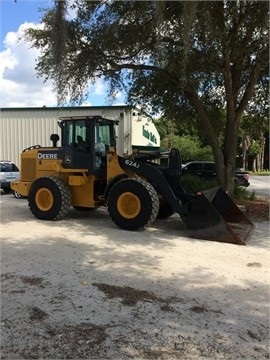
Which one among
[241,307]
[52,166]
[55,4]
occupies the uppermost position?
[55,4]

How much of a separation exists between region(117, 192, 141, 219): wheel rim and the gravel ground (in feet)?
2.87

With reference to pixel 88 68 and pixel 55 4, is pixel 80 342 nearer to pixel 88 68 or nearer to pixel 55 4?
pixel 55 4

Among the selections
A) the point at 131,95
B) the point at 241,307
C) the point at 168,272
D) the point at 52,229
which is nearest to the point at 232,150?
the point at 131,95

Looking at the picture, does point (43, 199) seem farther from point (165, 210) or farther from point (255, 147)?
point (255, 147)

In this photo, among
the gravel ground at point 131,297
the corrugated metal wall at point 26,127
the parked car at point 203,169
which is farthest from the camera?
the corrugated metal wall at point 26,127

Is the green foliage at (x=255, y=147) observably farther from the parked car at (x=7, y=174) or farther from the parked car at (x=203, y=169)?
the parked car at (x=7, y=174)

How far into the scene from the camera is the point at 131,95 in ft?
55.8

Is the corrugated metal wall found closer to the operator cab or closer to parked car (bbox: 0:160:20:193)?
parked car (bbox: 0:160:20:193)

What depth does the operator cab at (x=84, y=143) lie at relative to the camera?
452 inches

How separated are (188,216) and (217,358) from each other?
5.74 m

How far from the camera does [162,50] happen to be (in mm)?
8516

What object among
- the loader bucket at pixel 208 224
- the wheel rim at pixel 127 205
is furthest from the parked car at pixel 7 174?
the loader bucket at pixel 208 224

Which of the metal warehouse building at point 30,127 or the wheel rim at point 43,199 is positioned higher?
the metal warehouse building at point 30,127

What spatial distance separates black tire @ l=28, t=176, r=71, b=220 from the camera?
448 inches
